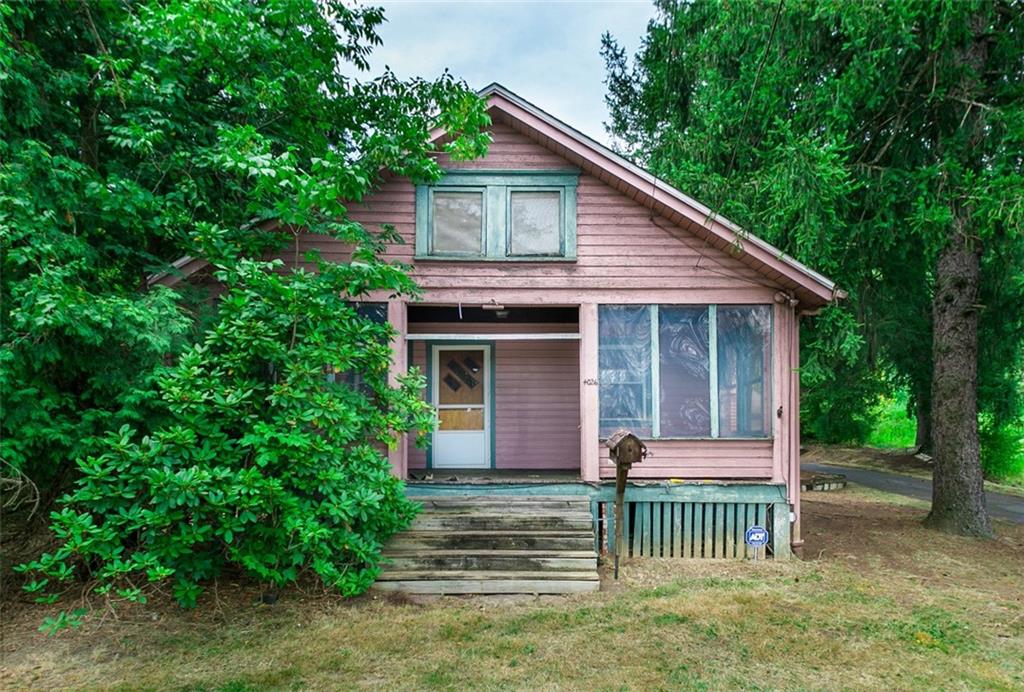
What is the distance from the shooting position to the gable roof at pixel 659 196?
7297mm

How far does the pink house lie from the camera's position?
762 cm

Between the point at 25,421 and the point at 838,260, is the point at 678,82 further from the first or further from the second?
the point at 25,421

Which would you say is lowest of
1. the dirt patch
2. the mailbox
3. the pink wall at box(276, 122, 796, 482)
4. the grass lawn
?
the dirt patch

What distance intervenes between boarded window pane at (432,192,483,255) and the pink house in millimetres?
14

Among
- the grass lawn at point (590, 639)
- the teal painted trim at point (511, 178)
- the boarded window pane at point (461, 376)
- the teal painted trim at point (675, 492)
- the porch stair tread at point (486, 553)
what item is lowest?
the grass lawn at point (590, 639)

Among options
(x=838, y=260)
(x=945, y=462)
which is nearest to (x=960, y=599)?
(x=945, y=462)

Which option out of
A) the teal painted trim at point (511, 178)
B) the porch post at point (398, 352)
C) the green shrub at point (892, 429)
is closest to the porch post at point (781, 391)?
the teal painted trim at point (511, 178)

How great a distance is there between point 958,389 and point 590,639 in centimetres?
704

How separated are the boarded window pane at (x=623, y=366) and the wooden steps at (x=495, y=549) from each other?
47.7 inches

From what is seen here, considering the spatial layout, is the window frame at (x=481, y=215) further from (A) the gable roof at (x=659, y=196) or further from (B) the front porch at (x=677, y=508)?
(B) the front porch at (x=677, y=508)

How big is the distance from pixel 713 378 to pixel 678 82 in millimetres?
7613

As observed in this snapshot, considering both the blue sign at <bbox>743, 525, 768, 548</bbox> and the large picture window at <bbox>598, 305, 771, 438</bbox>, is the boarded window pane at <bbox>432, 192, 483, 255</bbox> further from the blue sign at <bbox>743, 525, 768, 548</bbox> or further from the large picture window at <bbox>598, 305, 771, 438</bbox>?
the blue sign at <bbox>743, 525, 768, 548</bbox>

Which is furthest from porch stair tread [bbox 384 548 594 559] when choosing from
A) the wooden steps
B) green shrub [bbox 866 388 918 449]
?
green shrub [bbox 866 388 918 449]

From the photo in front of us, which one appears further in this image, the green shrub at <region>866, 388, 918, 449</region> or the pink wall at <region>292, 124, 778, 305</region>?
the green shrub at <region>866, 388, 918, 449</region>
